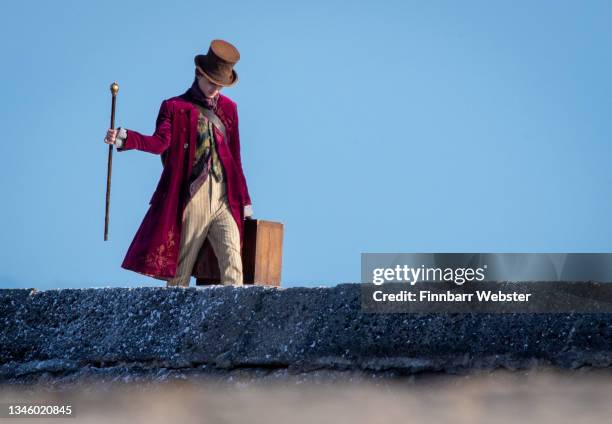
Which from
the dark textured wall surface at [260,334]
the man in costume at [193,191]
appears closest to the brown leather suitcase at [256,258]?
the man in costume at [193,191]

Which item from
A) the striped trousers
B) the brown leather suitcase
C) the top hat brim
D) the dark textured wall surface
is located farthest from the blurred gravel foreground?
the top hat brim

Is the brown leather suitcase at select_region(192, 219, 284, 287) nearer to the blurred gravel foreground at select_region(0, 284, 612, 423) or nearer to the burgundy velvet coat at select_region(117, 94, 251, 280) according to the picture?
the burgundy velvet coat at select_region(117, 94, 251, 280)

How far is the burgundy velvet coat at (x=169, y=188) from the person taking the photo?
22.6ft

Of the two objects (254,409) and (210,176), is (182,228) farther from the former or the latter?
(254,409)

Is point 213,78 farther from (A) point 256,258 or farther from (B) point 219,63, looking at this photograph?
(A) point 256,258

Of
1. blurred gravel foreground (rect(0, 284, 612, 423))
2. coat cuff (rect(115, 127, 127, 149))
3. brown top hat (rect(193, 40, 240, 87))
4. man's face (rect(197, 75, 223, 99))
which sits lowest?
blurred gravel foreground (rect(0, 284, 612, 423))

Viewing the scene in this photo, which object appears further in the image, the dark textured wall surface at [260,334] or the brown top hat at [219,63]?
the brown top hat at [219,63]

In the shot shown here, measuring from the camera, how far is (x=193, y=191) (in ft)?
22.8

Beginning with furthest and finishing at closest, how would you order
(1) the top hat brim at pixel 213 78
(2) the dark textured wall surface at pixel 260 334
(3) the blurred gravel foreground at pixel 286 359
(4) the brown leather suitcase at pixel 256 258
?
(4) the brown leather suitcase at pixel 256 258 < (1) the top hat brim at pixel 213 78 < (2) the dark textured wall surface at pixel 260 334 < (3) the blurred gravel foreground at pixel 286 359

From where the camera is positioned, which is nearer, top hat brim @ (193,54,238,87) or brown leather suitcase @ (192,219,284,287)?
top hat brim @ (193,54,238,87)

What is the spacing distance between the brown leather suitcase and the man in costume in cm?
12

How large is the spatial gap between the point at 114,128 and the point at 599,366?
3.98 metres

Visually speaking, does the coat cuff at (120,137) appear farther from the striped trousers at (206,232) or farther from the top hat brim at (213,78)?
the top hat brim at (213,78)

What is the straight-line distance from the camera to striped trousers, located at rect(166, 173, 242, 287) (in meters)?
6.96
